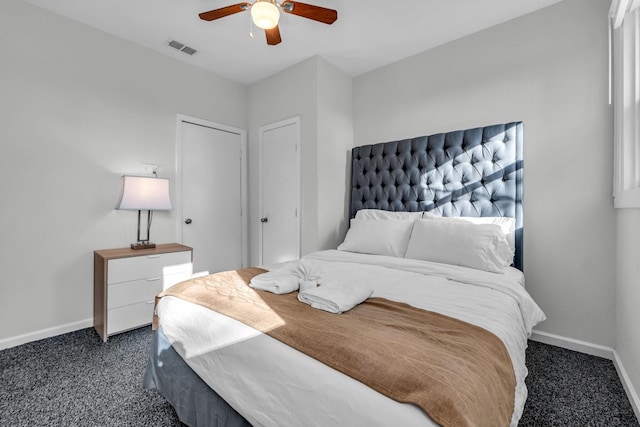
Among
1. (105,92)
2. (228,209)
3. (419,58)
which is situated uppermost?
(419,58)

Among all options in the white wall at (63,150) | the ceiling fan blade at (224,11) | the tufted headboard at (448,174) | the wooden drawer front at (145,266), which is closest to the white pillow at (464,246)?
the tufted headboard at (448,174)

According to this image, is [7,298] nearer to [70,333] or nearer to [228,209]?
[70,333]

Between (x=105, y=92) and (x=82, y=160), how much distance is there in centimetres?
67

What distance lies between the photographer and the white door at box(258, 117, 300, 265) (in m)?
3.27

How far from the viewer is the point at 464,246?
201 centimetres

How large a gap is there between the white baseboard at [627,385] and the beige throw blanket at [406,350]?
3.92ft

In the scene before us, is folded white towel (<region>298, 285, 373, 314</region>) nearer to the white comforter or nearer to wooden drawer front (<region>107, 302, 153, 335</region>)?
the white comforter

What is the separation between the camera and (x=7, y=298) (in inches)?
86.8

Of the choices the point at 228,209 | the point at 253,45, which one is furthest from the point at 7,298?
the point at 253,45

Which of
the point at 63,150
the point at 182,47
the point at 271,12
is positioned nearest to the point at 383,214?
the point at 271,12

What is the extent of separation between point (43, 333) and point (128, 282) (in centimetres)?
74

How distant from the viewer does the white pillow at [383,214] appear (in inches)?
106

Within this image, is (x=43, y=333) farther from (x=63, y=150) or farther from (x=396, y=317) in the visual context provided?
(x=396, y=317)

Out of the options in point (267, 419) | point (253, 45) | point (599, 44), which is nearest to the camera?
point (267, 419)
